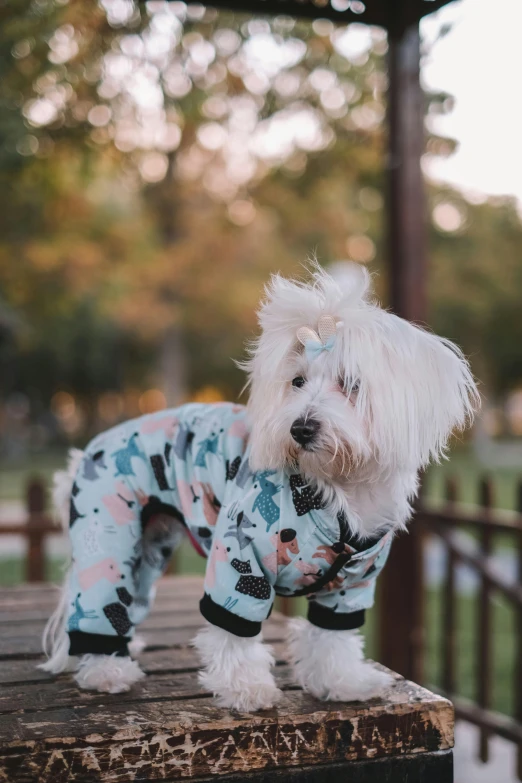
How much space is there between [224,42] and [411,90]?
5.86 ft

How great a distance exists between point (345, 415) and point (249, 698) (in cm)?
77

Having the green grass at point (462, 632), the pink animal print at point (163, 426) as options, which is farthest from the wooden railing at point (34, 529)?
the pink animal print at point (163, 426)

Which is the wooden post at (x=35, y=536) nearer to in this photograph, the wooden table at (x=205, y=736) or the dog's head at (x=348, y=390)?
the wooden table at (x=205, y=736)

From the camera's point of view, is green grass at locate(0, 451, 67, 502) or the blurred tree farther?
green grass at locate(0, 451, 67, 502)

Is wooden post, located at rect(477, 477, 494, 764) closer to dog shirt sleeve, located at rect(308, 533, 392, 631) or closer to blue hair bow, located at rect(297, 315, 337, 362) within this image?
dog shirt sleeve, located at rect(308, 533, 392, 631)

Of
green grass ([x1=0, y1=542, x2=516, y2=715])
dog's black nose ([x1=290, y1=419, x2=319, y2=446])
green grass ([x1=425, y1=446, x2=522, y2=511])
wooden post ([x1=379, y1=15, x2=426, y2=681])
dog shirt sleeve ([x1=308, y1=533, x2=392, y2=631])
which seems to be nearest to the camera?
dog's black nose ([x1=290, y1=419, x2=319, y2=446])

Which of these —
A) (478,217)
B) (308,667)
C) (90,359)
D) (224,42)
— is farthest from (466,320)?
(308,667)

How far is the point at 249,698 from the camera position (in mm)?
2135

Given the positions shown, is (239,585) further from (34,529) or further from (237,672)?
(34,529)

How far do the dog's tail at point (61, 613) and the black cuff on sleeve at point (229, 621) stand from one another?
56 cm

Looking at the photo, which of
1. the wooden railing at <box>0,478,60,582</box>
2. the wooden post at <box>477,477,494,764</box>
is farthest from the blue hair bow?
the wooden railing at <box>0,478,60,582</box>

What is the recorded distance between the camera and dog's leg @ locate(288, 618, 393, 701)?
2.25 meters

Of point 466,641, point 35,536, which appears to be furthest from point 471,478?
point 35,536

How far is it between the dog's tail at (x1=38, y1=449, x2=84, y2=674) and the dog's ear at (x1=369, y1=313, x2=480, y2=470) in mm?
1043
